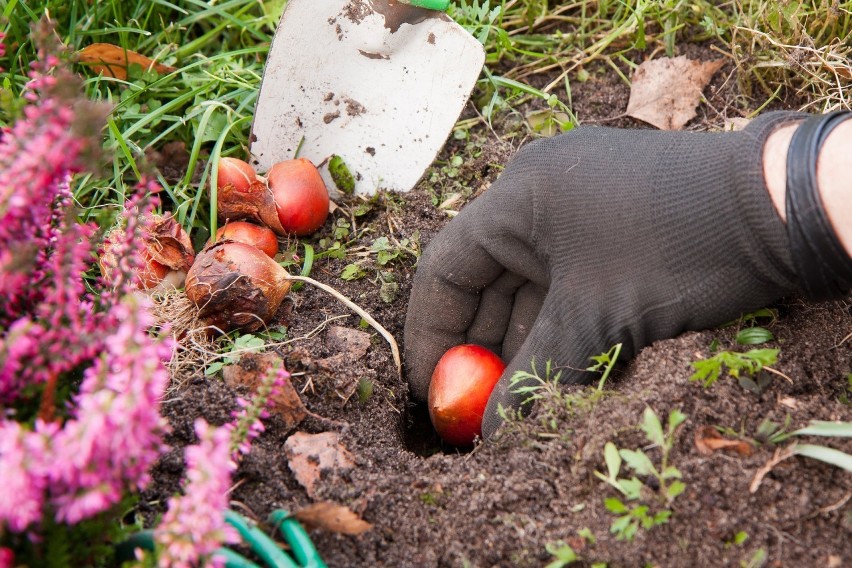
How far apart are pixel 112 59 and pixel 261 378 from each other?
4.75 feet

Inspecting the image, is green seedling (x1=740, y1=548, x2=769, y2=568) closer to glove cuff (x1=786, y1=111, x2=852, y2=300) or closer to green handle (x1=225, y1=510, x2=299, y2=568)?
glove cuff (x1=786, y1=111, x2=852, y2=300)

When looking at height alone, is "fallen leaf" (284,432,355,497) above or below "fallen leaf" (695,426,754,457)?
below

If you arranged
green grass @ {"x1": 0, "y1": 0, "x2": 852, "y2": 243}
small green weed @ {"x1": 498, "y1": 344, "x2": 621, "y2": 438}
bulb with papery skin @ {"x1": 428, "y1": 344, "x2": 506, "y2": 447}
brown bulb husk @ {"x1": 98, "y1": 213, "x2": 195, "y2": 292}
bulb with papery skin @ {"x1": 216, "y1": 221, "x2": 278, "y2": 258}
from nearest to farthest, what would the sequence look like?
small green weed @ {"x1": 498, "y1": 344, "x2": 621, "y2": 438}, bulb with papery skin @ {"x1": 428, "y1": 344, "x2": 506, "y2": 447}, brown bulb husk @ {"x1": 98, "y1": 213, "x2": 195, "y2": 292}, bulb with papery skin @ {"x1": 216, "y1": 221, "x2": 278, "y2": 258}, green grass @ {"x1": 0, "y1": 0, "x2": 852, "y2": 243}

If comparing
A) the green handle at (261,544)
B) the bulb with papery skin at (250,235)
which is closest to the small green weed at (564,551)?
the green handle at (261,544)

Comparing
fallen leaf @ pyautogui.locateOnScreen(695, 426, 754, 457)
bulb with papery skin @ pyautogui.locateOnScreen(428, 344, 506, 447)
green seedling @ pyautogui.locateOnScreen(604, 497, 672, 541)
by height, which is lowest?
bulb with papery skin @ pyautogui.locateOnScreen(428, 344, 506, 447)

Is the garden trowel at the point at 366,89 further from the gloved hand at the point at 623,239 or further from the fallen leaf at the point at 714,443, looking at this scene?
the fallen leaf at the point at 714,443

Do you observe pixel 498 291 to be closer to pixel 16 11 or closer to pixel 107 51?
pixel 107 51

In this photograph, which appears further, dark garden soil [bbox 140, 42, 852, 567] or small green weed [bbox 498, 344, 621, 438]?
small green weed [bbox 498, 344, 621, 438]

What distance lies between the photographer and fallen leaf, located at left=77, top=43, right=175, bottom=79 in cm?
246

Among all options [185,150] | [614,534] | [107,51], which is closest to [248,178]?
[185,150]

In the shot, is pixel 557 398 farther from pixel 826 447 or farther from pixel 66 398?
pixel 66 398

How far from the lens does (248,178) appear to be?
7.27 ft

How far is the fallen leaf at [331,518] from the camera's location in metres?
1.33

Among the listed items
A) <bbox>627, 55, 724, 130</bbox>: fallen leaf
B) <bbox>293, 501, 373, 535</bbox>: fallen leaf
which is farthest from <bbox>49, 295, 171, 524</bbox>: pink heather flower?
<bbox>627, 55, 724, 130</bbox>: fallen leaf
